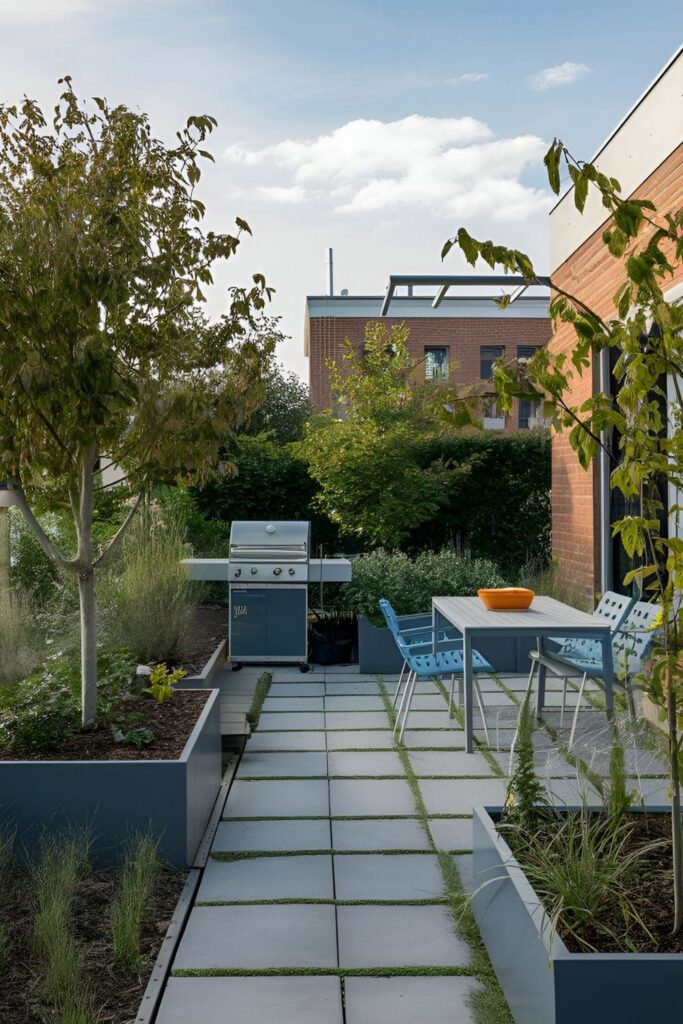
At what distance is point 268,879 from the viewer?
3787 millimetres

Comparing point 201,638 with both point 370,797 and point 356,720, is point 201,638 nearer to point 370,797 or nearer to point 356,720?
point 356,720

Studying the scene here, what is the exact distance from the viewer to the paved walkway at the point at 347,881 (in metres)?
2.86

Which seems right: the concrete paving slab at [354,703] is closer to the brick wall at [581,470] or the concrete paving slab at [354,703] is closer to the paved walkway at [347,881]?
the paved walkway at [347,881]

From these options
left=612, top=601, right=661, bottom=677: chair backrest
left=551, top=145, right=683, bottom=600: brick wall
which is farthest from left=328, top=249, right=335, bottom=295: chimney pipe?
left=612, top=601, right=661, bottom=677: chair backrest

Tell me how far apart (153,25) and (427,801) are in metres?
4.78

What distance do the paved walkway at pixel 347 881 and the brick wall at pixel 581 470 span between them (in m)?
2.76

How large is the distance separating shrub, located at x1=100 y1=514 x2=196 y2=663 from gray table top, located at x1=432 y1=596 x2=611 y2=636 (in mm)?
2028

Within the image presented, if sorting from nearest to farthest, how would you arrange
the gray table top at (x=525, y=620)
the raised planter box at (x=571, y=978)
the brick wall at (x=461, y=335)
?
1. the raised planter box at (x=571, y=978)
2. the gray table top at (x=525, y=620)
3. the brick wall at (x=461, y=335)

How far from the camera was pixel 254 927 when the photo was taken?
334 cm

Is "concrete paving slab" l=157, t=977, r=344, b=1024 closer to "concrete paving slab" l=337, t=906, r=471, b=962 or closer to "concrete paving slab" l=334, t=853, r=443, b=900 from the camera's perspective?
A: "concrete paving slab" l=337, t=906, r=471, b=962

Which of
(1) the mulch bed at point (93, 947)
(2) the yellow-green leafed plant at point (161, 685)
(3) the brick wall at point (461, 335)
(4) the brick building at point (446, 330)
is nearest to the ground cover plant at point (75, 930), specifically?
(1) the mulch bed at point (93, 947)

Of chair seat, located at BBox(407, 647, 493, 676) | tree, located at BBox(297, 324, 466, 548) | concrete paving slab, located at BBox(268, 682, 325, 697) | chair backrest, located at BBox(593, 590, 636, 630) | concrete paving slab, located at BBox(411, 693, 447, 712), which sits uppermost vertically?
tree, located at BBox(297, 324, 466, 548)

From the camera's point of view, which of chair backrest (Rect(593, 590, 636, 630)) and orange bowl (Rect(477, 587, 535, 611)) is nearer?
chair backrest (Rect(593, 590, 636, 630))

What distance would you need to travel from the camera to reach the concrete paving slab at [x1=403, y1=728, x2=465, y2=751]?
227 inches
